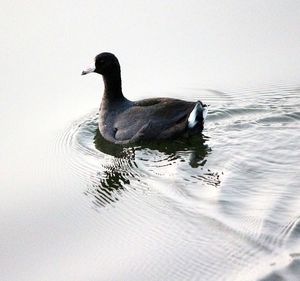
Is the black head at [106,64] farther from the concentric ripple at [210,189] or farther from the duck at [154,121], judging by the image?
the concentric ripple at [210,189]

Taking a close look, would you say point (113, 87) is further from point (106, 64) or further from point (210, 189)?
point (210, 189)

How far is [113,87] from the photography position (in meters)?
8.53

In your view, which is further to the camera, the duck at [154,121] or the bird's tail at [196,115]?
the duck at [154,121]

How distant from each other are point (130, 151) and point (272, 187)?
198 cm

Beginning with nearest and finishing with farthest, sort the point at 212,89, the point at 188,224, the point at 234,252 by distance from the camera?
the point at 234,252 < the point at 188,224 < the point at 212,89

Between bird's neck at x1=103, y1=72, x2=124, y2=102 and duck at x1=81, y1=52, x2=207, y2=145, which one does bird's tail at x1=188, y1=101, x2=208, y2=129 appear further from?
bird's neck at x1=103, y1=72, x2=124, y2=102

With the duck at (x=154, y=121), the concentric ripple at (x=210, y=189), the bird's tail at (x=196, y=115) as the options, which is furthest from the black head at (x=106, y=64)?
the bird's tail at (x=196, y=115)

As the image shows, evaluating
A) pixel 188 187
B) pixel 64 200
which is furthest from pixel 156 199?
pixel 64 200

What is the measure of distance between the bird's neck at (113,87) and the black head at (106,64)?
0.06m

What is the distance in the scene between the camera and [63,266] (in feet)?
17.7

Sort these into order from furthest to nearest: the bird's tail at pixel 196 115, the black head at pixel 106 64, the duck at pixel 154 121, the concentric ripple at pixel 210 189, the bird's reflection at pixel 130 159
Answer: the black head at pixel 106 64, the duck at pixel 154 121, the bird's tail at pixel 196 115, the bird's reflection at pixel 130 159, the concentric ripple at pixel 210 189

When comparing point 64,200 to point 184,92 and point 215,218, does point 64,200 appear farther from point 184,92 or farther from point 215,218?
point 184,92

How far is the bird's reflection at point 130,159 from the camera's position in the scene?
269 inches

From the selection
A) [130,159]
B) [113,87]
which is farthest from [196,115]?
[113,87]
